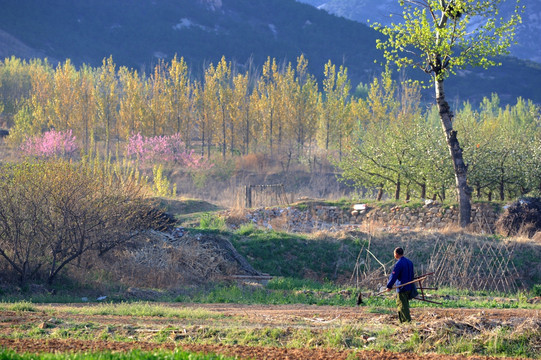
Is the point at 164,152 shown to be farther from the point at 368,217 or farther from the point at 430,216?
the point at 430,216

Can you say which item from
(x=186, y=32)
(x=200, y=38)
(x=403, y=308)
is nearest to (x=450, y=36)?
(x=403, y=308)

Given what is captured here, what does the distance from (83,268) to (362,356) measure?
1043 centimetres

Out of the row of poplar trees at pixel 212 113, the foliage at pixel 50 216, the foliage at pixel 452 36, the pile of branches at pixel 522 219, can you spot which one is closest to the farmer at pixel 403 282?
the foliage at pixel 50 216

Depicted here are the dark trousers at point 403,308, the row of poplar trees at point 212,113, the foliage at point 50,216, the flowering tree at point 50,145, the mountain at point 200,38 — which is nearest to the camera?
the dark trousers at point 403,308

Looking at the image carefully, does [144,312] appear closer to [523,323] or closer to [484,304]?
[523,323]

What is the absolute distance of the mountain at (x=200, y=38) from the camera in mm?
103750

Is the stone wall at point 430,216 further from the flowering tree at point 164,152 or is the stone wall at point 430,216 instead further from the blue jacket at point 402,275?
the flowering tree at point 164,152

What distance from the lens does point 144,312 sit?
1108 cm

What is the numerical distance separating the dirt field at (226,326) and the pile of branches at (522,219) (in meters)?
11.5

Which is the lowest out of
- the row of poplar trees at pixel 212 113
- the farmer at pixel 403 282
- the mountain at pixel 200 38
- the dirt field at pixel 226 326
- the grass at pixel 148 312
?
the dirt field at pixel 226 326

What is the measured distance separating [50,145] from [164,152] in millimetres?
8748

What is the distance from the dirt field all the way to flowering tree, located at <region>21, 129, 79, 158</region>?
34.8m

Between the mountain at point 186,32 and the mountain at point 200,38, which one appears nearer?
the mountain at point 200,38

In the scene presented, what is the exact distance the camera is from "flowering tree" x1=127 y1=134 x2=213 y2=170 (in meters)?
47.7
